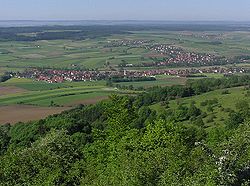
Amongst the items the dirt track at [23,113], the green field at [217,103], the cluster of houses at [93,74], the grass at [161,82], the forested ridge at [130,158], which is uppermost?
the forested ridge at [130,158]

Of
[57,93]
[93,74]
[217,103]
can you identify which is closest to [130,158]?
[217,103]

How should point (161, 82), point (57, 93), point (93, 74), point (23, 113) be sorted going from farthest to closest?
1. point (93, 74)
2. point (161, 82)
3. point (57, 93)
4. point (23, 113)

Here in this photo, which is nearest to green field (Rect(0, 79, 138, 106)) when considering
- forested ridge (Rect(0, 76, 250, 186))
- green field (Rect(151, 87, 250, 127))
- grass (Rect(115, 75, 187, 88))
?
grass (Rect(115, 75, 187, 88))

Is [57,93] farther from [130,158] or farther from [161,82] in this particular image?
[130,158]

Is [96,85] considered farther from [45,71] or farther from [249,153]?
[249,153]

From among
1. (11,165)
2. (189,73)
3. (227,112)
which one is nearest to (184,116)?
(227,112)

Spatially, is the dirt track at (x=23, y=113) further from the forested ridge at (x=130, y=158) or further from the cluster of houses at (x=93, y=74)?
the cluster of houses at (x=93, y=74)

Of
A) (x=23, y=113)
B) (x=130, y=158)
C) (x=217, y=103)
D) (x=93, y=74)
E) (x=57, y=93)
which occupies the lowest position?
(x=93, y=74)

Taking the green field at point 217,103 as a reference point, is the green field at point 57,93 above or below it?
below

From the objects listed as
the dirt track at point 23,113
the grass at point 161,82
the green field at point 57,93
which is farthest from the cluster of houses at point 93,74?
the dirt track at point 23,113
